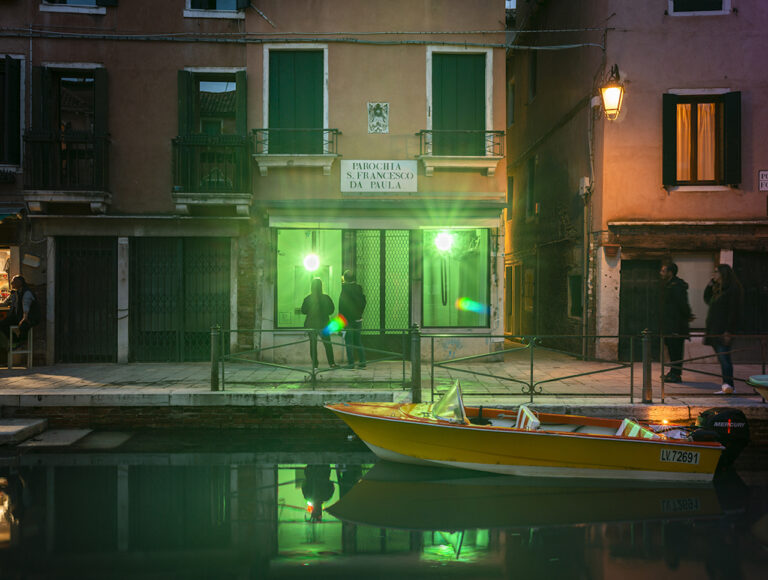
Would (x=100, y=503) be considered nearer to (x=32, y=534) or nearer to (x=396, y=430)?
(x=32, y=534)

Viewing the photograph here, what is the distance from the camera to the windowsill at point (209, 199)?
38.1ft

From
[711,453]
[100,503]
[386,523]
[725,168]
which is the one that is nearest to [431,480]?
[386,523]

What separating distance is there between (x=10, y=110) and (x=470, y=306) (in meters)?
9.76

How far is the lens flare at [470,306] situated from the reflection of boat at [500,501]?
5.77 metres

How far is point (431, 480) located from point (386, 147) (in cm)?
745

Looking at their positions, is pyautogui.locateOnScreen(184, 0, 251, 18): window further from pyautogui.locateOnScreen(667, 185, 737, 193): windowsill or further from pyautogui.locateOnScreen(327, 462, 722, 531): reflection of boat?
pyautogui.locateOnScreen(327, 462, 722, 531): reflection of boat

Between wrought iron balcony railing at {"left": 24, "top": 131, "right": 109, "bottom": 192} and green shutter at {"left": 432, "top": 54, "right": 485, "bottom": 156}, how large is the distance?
6455 millimetres

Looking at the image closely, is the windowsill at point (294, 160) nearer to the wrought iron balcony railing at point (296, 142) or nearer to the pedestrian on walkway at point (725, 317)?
the wrought iron balcony railing at point (296, 142)

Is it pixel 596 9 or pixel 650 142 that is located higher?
pixel 596 9

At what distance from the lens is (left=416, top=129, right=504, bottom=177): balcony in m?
12.0

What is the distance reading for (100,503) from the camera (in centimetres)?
596

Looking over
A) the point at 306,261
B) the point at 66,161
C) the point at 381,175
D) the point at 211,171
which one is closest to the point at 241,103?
the point at 211,171

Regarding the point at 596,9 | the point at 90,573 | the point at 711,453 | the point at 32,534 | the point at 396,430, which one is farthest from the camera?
the point at 596,9

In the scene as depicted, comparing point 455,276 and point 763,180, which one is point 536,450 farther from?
point 763,180
